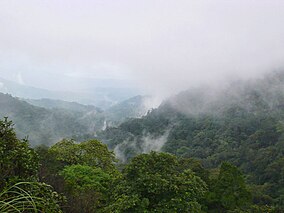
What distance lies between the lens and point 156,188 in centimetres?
1084

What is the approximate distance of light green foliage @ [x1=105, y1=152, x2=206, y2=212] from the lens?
10.6 meters

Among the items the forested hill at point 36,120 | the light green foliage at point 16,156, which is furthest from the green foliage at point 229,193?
the forested hill at point 36,120

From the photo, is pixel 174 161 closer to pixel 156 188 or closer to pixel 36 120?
pixel 156 188

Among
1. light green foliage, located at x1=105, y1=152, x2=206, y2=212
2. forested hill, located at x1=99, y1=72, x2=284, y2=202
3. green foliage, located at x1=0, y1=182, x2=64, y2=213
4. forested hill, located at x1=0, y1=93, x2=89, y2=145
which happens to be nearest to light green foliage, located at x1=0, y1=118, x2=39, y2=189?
light green foliage, located at x1=105, y1=152, x2=206, y2=212

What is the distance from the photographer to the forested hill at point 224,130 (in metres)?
60.7

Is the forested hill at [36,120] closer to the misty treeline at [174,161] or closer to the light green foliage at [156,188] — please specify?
the misty treeline at [174,161]

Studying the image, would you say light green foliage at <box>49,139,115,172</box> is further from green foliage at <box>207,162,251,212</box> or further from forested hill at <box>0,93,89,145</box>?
forested hill at <box>0,93,89,145</box>

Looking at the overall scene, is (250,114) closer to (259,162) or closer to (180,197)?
(259,162)

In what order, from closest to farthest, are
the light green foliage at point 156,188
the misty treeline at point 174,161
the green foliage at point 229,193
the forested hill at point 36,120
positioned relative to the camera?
1. the misty treeline at point 174,161
2. the light green foliage at point 156,188
3. the green foliage at point 229,193
4. the forested hill at point 36,120

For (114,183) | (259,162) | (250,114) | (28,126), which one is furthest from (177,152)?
(114,183)

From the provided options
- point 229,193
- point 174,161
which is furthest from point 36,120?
point 174,161

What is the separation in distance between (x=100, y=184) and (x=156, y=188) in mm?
6827

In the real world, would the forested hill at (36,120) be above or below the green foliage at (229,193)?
above

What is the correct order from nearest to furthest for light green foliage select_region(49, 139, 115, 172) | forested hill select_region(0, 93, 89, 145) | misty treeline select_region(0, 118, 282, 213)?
misty treeline select_region(0, 118, 282, 213), light green foliage select_region(49, 139, 115, 172), forested hill select_region(0, 93, 89, 145)
